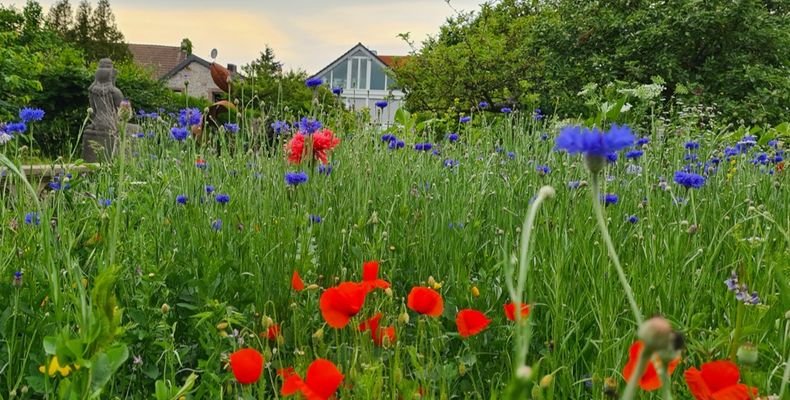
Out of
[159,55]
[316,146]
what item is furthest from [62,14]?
[316,146]

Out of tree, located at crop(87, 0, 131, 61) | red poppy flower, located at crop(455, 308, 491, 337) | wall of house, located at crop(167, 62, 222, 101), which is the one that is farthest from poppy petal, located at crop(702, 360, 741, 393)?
tree, located at crop(87, 0, 131, 61)

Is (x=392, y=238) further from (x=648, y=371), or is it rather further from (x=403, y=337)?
(x=648, y=371)

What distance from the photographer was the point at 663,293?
149cm

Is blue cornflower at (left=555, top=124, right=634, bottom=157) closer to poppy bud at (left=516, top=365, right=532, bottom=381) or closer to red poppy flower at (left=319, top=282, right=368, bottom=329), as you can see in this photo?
poppy bud at (left=516, top=365, right=532, bottom=381)

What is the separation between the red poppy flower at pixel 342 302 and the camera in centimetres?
109

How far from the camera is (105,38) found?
3688cm

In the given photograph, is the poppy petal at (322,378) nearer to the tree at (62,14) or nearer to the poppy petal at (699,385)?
the poppy petal at (699,385)

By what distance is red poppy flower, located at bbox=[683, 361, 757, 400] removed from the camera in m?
0.89

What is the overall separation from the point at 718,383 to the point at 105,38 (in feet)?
133

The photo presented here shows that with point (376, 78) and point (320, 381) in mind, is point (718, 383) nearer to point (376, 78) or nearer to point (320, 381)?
point (320, 381)

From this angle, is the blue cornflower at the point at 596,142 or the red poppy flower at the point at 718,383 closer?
the blue cornflower at the point at 596,142

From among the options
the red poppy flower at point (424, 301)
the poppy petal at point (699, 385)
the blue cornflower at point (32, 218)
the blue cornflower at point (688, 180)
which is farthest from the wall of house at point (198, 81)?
the poppy petal at point (699, 385)

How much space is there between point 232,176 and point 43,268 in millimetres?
1309

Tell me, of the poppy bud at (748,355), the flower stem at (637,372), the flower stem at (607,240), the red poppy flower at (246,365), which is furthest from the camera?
the red poppy flower at (246,365)
